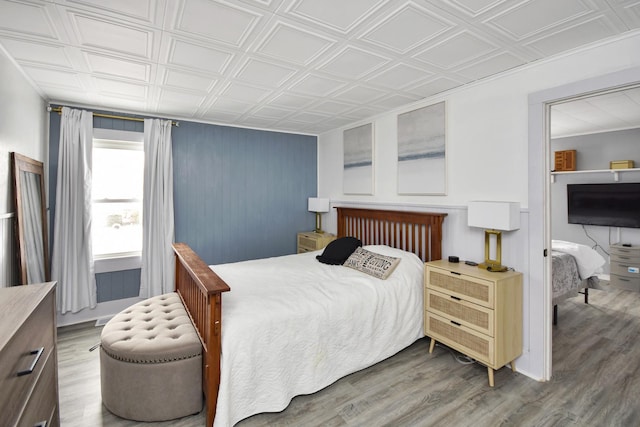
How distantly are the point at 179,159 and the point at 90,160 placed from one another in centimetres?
93

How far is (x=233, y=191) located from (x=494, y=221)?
327cm

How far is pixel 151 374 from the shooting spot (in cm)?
187

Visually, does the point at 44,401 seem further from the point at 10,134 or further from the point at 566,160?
the point at 566,160

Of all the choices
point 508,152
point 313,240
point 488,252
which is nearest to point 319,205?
point 313,240

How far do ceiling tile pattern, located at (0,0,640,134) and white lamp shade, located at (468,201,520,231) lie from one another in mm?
1099

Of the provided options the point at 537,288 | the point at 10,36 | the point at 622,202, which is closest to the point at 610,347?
the point at 537,288

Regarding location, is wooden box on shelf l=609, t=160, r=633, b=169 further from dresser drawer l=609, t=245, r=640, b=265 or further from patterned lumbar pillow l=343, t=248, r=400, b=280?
patterned lumbar pillow l=343, t=248, r=400, b=280

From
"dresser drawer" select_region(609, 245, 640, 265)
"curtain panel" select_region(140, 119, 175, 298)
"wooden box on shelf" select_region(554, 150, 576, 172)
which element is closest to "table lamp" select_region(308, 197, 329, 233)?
"curtain panel" select_region(140, 119, 175, 298)

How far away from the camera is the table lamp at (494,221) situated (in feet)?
7.84

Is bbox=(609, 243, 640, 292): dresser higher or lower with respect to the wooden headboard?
lower

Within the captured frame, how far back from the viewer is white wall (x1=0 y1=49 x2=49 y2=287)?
218 centimetres

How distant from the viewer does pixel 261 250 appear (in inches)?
183

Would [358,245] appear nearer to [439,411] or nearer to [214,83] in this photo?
[439,411]

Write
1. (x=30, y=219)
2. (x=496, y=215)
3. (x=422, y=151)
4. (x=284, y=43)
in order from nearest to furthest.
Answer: (x=284, y=43), (x=496, y=215), (x=30, y=219), (x=422, y=151)
